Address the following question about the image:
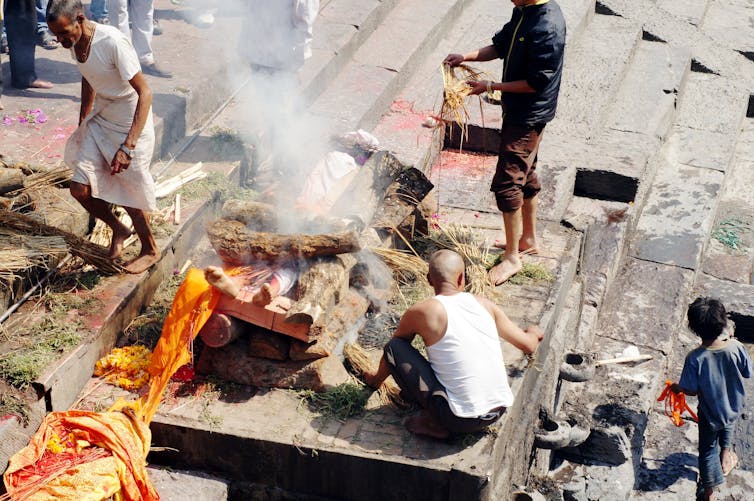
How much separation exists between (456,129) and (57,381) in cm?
555

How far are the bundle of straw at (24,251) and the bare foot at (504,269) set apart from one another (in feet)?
10.4

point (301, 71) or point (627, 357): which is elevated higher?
point (301, 71)

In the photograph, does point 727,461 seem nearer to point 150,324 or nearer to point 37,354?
point 150,324

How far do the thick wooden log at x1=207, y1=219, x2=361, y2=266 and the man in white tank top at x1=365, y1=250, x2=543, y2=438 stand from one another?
811 millimetres

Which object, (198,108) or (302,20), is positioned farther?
(198,108)

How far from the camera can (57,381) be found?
5531 mm

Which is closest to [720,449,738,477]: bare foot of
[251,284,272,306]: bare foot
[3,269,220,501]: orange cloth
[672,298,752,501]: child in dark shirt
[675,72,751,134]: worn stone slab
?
[672,298,752,501]: child in dark shirt

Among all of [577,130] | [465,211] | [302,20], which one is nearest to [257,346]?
[465,211]

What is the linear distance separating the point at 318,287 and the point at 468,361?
120 cm

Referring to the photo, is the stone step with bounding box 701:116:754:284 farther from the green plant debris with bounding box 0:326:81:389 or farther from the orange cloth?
the green plant debris with bounding box 0:326:81:389

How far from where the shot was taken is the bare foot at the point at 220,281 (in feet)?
18.6

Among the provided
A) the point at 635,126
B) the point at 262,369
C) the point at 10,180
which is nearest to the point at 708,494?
the point at 262,369

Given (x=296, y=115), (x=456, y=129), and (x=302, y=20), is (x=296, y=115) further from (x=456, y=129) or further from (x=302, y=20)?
(x=456, y=129)

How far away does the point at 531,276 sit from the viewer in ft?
23.8
